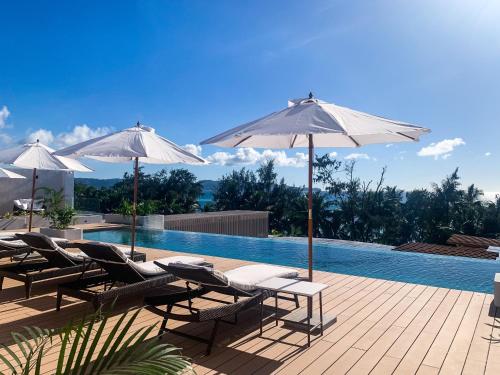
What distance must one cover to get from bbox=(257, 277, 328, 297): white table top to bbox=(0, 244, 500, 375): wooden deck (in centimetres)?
45

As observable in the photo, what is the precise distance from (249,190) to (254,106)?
15.0 meters

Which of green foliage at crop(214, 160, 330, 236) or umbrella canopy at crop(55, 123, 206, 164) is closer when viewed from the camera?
umbrella canopy at crop(55, 123, 206, 164)

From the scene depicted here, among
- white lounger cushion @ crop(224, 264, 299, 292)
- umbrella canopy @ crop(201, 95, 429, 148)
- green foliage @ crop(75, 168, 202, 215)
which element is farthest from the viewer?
green foliage @ crop(75, 168, 202, 215)

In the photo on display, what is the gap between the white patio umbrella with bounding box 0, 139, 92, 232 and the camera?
717cm

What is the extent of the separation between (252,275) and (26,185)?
16.4 metres

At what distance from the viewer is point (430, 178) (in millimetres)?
34375

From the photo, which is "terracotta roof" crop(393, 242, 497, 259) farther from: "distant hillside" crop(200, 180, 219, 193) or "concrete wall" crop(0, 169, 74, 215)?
"distant hillside" crop(200, 180, 219, 193)

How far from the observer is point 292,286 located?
4.04 m

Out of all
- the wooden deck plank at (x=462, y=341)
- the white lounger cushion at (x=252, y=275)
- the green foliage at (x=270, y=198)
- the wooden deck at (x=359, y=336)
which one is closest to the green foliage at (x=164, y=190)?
the green foliage at (x=270, y=198)

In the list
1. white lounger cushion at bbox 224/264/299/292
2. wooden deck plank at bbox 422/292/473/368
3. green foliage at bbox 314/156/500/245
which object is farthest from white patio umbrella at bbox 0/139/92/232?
green foliage at bbox 314/156/500/245

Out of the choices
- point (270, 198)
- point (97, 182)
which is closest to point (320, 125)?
point (270, 198)

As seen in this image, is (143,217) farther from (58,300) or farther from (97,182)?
(97,182)

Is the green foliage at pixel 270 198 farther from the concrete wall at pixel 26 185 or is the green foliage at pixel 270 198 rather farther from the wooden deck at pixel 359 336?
the wooden deck at pixel 359 336

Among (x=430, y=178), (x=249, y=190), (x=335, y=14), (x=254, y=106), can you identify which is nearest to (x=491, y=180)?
(x=430, y=178)
